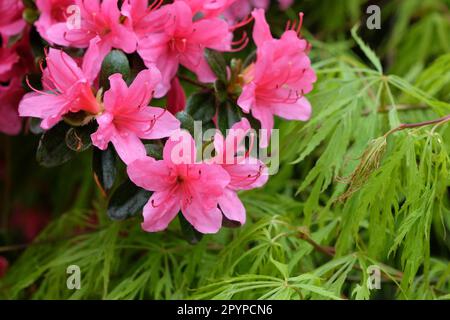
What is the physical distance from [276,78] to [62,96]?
294mm

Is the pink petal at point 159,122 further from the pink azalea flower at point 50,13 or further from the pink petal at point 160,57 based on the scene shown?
the pink azalea flower at point 50,13

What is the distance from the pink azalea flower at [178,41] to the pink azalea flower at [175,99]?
1.5 inches

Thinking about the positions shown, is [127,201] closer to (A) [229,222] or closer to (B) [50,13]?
(A) [229,222]

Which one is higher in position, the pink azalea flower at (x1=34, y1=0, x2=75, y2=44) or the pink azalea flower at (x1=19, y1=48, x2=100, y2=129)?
the pink azalea flower at (x1=34, y1=0, x2=75, y2=44)

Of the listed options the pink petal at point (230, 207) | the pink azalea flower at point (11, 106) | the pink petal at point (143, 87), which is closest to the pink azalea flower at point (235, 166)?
the pink petal at point (230, 207)

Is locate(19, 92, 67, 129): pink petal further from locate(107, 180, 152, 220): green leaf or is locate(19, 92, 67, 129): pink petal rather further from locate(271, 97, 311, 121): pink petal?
locate(271, 97, 311, 121): pink petal

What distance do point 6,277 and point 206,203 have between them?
0.48 m

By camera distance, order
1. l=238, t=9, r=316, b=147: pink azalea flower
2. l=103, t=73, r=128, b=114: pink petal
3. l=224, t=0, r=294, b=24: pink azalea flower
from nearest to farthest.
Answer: l=103, t=73, r=128, b=114: pink petal
l=238, t=9, r=316, b=147: pink azalea flower
l=224, t=0, r=294, b=24: pink azalea flower

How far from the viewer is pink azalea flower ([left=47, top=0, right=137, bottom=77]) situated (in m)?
0.97

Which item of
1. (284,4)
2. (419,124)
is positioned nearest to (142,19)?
(419,124)

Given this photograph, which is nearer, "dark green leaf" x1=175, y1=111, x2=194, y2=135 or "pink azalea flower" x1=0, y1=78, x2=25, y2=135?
"dark green leaf" x1=175, y1=111, x2=194, y2=135

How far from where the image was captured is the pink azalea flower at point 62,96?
939 mm

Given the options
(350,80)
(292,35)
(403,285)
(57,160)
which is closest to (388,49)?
(350,80)

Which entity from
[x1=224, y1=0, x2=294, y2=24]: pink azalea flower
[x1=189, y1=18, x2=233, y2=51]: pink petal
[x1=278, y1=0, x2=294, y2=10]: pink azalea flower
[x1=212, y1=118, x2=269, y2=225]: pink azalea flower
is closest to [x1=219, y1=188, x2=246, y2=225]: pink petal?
[x1=212, y1=118, x2=269, y2=225]: pink azalea flower
